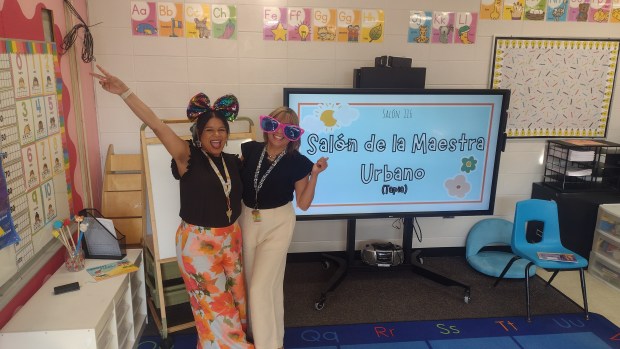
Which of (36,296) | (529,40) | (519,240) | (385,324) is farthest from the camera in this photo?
(529,40)

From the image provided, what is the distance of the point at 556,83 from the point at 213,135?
9.45 ft

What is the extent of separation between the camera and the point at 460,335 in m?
2.78

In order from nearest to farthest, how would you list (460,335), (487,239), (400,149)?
1. (460,335)
2. (400,149)
3. (487,239)

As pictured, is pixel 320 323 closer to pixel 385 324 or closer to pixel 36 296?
pixel 385 324

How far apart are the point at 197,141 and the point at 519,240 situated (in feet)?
7.63

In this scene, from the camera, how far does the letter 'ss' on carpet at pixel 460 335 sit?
267 centimetres

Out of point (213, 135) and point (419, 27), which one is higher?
point (419, 27)

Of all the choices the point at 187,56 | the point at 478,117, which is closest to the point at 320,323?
the point at 478,117

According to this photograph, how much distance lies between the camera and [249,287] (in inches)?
92.2

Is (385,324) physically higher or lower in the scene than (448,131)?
lower

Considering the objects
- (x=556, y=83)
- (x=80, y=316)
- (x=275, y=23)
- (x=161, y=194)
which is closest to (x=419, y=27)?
(x=275, y=23)

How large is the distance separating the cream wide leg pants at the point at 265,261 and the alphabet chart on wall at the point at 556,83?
88.1 inches

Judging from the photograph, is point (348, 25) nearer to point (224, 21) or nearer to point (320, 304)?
point (224, 21)

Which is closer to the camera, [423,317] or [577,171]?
[423,317]
